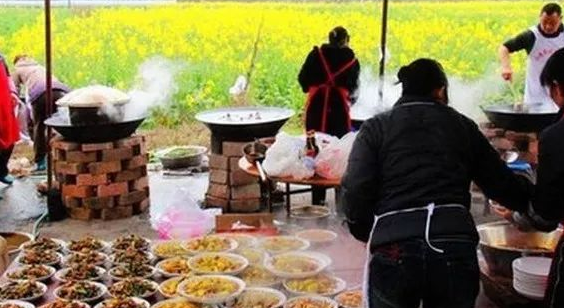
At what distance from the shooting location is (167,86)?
35.9 ft

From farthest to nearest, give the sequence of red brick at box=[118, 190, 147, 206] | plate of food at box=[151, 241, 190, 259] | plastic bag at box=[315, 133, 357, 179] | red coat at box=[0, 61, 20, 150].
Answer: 1. red coat at box=[0, 61, 20, 150]
2. red brick at box=[118, 190, 147, 206]
3. plastic bag at box=[315, 133, 357, 179]
4. plate of food at box=[151, 241, 190, 259]

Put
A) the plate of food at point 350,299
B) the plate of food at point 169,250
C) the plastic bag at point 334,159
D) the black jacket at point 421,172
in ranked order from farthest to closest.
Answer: the plastic bag at point 334,159 < the plate of food at point 169,250 < the plate of food at point 350,299 < the black jacket at point 421,172

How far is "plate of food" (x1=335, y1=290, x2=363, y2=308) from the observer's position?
362cm

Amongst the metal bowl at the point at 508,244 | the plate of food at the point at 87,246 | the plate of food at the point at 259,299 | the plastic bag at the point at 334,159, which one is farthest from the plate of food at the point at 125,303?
the plastic bag at the point at 334,159

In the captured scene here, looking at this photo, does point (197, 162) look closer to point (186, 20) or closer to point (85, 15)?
point (186, 20)

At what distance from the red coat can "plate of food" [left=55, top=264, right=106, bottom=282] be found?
13.4 ft

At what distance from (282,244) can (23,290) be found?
1.49 m

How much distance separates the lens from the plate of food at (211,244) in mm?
4434

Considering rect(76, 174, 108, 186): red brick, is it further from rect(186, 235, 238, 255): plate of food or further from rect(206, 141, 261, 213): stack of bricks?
rect(186, 235, 238, 255): plate of food

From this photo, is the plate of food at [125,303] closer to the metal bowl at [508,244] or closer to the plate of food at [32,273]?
the plate of food at [32,273]

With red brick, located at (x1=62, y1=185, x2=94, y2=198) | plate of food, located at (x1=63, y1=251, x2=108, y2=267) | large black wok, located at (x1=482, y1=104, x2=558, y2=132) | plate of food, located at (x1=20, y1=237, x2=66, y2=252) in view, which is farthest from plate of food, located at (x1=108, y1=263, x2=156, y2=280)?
large black wok, located at (x1=482, y1=104, x2=558, y2=132)

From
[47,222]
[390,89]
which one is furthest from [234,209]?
[390,89]

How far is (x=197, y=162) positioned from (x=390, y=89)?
7.91 feet

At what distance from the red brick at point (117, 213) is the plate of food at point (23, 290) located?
311 centimetres
